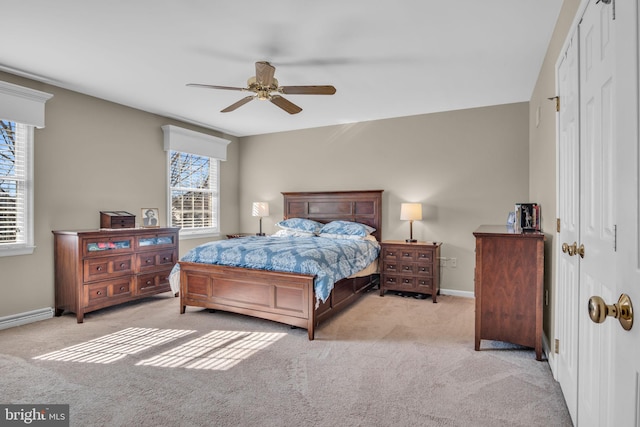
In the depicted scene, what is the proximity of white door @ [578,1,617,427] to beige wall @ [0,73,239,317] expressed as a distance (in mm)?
4785

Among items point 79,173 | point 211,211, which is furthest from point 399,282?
point 79,173

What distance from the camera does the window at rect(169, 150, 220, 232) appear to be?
18.0 ft

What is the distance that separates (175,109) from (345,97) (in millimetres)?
2384

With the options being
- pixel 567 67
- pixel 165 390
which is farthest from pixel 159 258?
pixel 567 67

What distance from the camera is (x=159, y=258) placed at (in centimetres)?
457

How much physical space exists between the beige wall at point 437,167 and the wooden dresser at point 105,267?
2.59m

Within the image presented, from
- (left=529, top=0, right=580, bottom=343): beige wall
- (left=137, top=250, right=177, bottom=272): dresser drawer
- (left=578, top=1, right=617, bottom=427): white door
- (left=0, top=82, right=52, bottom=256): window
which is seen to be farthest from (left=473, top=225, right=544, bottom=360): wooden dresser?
(left=0, top=82, right=52, bottom=256): window

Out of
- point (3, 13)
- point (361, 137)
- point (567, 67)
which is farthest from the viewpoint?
point (361, 137)

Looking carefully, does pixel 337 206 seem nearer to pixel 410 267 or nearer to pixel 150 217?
pixel 410 267

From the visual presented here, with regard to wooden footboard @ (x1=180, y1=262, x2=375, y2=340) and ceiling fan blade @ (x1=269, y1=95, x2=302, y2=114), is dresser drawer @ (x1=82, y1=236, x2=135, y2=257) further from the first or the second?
ceiling fan blade @ (x1=269, y1=95, x2=302, y2=114)

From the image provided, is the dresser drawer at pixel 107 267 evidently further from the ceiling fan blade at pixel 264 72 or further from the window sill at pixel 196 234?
the ceiling fan blade at pixel 264 72

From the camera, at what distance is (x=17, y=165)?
3.66 m

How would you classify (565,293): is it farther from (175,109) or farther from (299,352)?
(175,109)

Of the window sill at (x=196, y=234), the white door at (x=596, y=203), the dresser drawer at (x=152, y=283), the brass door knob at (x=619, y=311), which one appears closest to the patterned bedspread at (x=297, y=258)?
the dresser drawer at (x=152, y=283)
